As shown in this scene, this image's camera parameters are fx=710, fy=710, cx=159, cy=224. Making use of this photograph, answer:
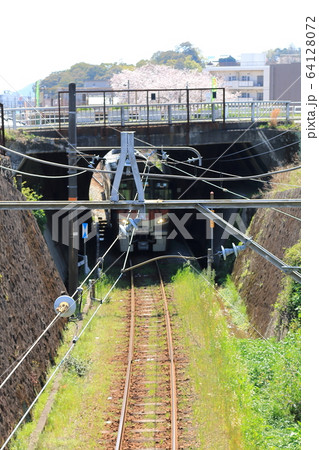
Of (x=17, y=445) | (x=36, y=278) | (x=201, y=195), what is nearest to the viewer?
(x=17, y=445)

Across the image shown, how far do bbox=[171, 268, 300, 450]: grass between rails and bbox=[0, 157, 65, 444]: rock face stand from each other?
2968 millimetres

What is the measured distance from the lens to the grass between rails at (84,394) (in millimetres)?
11336

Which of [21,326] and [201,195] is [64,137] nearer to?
[201,195]

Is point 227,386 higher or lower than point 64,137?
lower

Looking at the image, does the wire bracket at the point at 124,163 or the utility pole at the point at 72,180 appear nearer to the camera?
the wire bracket at the point at 124,163

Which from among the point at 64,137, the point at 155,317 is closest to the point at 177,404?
the point at 155,317

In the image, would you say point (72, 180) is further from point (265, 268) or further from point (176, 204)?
point (176, 204)

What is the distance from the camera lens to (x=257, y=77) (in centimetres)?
8831

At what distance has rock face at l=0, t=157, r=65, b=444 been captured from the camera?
37.3ft

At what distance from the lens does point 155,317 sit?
1883cm

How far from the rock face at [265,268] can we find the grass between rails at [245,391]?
1.26 meters

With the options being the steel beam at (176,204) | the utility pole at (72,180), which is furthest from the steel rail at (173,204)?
the utility pole at (72,180)

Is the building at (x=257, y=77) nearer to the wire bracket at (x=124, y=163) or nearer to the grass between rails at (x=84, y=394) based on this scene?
the grass between rails at (x=84, y=394)

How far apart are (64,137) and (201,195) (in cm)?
881
